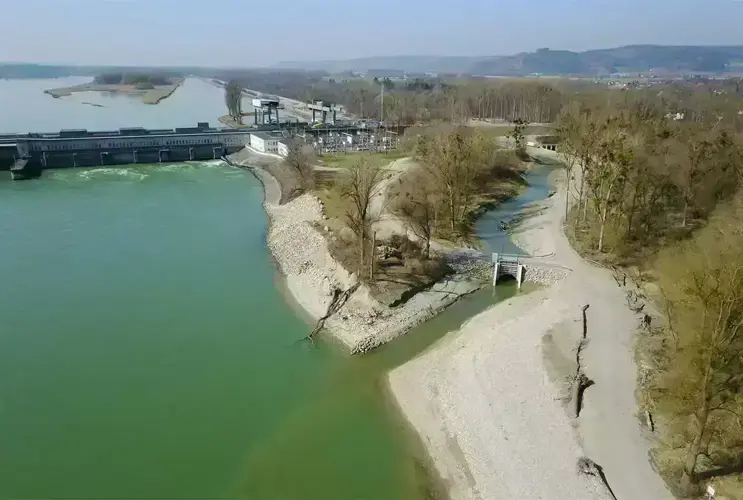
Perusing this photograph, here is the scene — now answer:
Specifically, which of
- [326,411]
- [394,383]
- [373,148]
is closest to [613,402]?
[394,383]

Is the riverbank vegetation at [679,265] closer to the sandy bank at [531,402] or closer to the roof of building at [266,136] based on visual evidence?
the sandy bank at [531,402]

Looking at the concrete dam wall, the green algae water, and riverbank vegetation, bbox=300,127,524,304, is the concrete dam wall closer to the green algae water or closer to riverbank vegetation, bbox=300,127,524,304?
riverbank vegetation, bbox=300,127,524,304

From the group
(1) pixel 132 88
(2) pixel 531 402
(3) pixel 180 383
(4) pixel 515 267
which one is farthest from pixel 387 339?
(1) pixel 132 88

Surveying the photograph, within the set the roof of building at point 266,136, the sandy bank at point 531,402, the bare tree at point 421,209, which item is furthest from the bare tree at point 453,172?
the roof of building at point 266,136

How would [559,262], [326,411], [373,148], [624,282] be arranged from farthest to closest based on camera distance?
[373,148] → [559,262] → [624,282] → [326,411]

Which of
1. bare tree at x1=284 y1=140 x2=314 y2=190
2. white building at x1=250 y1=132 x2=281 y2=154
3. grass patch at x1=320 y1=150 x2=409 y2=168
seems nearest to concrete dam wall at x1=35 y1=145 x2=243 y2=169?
white building at x1=250 y1=132 x2=281 y2=154

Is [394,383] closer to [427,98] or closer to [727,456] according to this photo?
[727,456]
